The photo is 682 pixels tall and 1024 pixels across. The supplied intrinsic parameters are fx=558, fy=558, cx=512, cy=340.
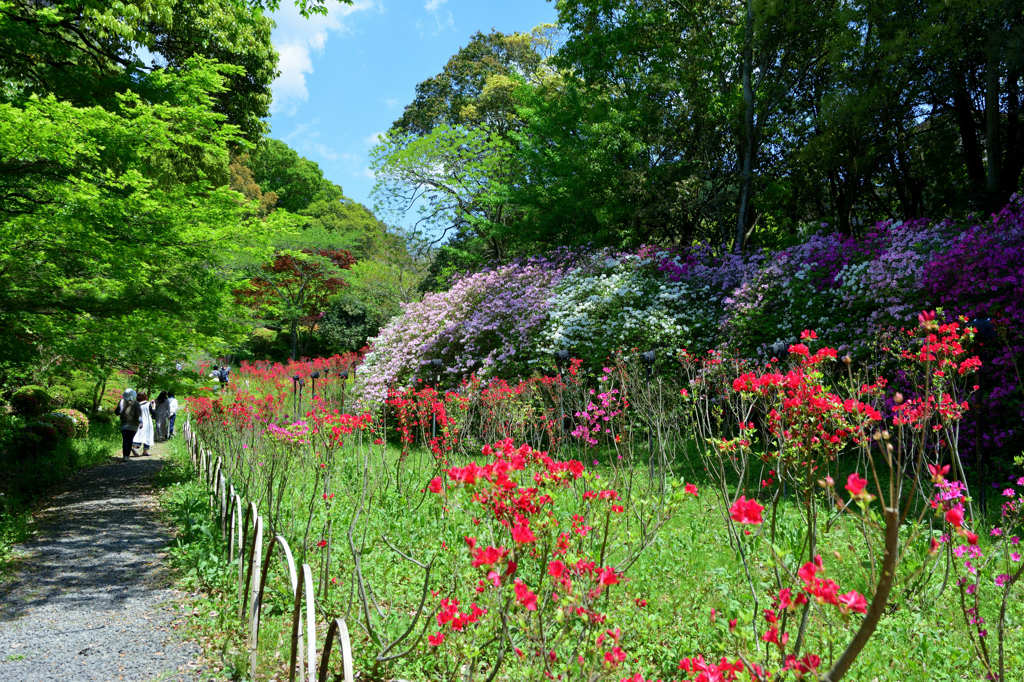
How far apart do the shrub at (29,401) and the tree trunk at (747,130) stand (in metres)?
13.2

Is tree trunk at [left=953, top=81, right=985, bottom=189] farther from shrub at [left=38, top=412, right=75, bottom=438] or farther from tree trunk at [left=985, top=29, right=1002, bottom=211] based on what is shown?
shrub at [left=38, top=412, right=75, bottom=438]

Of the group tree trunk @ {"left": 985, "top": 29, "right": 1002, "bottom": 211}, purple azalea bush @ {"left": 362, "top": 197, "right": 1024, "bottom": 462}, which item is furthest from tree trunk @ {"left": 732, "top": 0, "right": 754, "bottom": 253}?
tree trunk @ {"left": 985, "top": 29, "right": 1002, "bottom": 211}

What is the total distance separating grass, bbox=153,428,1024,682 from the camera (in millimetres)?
2699

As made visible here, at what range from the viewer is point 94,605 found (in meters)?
4.15

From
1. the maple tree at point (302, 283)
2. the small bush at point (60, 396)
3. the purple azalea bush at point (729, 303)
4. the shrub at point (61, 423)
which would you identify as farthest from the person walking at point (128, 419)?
the maple tree at point (302, 283)

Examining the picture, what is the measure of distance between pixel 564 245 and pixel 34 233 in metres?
9.93

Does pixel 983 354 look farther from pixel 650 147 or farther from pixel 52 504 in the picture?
pixel 52 504

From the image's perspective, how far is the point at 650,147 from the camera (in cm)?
1266

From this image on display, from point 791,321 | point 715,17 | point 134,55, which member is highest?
point 715,17

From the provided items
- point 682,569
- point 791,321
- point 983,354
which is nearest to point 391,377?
point 791,321

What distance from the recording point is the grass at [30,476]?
5598 mm

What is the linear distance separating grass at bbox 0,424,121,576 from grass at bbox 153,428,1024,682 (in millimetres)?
1819

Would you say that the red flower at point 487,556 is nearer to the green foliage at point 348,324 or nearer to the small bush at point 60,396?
the small bush at point 60,396

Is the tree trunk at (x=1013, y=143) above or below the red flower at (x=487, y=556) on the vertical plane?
above
